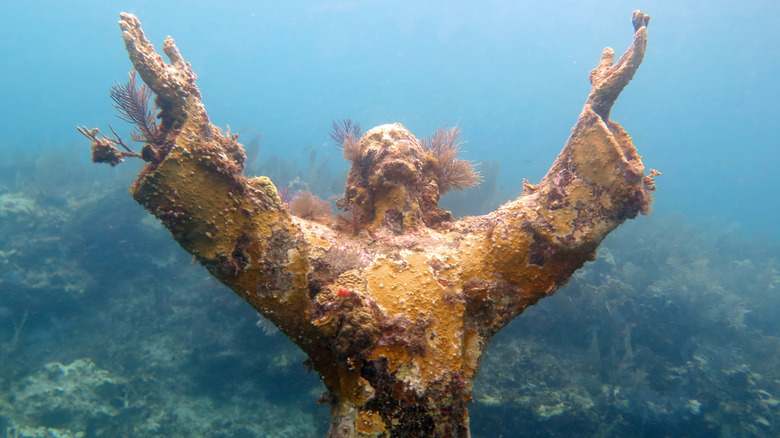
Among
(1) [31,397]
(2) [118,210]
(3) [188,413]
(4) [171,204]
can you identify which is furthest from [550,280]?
(2) [118,210]

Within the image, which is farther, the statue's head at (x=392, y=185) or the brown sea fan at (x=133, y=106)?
the statue's head at (x=392, y=185)

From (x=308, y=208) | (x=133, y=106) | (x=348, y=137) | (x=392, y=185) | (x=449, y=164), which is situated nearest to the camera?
(x=133, y=106)

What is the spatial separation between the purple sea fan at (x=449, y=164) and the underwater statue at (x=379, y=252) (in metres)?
1.07

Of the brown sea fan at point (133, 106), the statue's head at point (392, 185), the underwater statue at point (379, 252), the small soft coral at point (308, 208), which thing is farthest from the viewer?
the small soft coral at point (308, 208)

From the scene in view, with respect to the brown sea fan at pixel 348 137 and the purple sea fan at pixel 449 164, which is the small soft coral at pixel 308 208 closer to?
the brown sea fan at pixel 348 137

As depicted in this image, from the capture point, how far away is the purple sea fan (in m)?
3.76

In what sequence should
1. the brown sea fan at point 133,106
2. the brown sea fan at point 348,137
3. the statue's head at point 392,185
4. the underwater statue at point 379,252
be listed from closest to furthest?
1. the underwater statue at point 379,252
2. the brown sea fan at point 133,106
3. the statue's head at point 392,185
4. the brown sea fan at point 348,137

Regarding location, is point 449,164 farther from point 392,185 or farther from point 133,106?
point 133,106

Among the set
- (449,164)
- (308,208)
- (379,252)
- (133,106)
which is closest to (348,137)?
(308,208)

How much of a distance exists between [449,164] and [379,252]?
5.40ft

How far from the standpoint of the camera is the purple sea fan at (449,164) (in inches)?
148

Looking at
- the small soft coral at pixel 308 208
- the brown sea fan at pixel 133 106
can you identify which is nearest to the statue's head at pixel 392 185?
the small soft coral at pixel 308 208

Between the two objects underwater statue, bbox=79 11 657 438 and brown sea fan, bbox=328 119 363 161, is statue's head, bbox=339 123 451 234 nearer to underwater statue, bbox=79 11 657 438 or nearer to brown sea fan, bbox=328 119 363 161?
brown sea fan, bbox=328 119 363 161

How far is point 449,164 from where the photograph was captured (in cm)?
379
